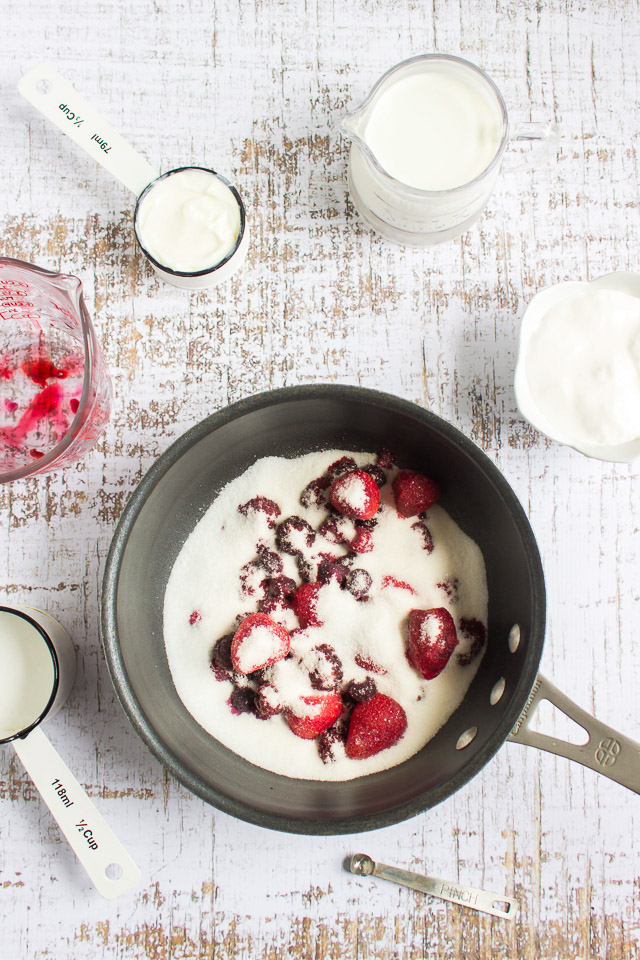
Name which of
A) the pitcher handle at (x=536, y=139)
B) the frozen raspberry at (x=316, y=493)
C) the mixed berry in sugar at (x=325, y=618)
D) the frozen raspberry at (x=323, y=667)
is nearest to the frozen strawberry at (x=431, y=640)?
the mixed berry in sugar at (x=325, y=618)

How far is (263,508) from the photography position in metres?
1.01

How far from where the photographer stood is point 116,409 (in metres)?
1.07

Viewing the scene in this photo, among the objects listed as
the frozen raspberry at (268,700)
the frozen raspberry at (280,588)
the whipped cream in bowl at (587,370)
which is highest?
the whipped cream in bowl at (587,370)

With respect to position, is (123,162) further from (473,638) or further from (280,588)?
(473,638)

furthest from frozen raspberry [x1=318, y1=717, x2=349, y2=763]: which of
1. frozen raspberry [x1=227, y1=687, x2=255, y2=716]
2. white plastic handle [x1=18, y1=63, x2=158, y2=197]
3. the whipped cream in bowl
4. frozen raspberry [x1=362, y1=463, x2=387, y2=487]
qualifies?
white plastic handle [x1=18, y1=63, x2=158, y2=197]

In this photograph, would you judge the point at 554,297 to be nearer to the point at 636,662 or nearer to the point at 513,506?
the point at 513,506

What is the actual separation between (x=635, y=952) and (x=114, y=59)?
1.55m

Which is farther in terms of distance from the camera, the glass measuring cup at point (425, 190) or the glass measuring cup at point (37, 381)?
the glass measuring cup at point (37, 381)

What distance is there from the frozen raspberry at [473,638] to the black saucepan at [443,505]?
16 mm

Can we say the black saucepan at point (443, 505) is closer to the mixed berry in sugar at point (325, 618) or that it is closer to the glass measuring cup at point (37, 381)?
the mixed berry in sugar at point (325, 618)

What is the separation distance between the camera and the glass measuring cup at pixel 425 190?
0.92m

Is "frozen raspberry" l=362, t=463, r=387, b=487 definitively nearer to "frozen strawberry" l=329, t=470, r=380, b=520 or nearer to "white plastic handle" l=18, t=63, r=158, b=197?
"frozen strawberry" l=329, t=470, r=380, b=520

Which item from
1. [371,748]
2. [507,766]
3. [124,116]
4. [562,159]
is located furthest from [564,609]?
[124,116]

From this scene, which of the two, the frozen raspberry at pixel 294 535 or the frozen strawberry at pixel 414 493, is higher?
the frozen strawberry at pixel 414 493
